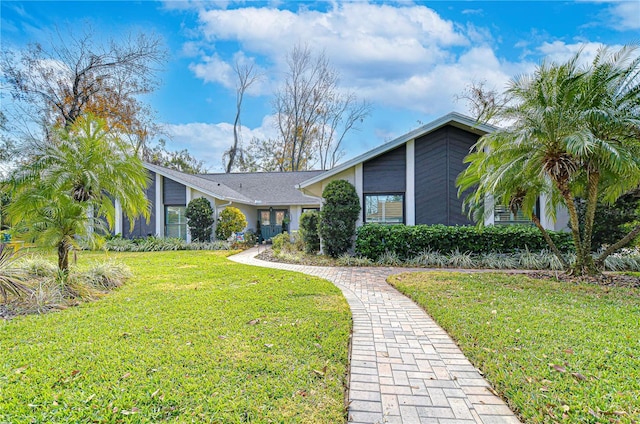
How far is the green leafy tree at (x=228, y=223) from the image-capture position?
1605cm

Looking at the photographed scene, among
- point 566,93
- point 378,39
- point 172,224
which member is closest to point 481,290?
point 566,93

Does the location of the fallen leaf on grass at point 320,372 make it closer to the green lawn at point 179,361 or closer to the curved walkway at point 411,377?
the green lawn at point 179,361

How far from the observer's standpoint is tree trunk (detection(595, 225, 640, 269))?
7062 millimetres

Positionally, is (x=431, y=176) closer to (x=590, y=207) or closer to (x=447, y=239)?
(x=447, y=239)

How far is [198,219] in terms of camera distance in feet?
52.0

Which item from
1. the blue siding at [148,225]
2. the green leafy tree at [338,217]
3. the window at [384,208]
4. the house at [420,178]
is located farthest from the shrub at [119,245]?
the window at [384,208]

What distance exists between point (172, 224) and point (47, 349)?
47.4ft

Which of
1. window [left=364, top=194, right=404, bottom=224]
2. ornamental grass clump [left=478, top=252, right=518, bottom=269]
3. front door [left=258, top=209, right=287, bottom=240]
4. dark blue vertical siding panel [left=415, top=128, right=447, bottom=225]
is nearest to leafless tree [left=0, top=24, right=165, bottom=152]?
front door [left=258, top=209, right=287, bottom=240]

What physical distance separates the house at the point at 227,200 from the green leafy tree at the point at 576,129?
876 centimetres

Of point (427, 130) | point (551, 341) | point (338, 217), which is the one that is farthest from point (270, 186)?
point (551, 341)

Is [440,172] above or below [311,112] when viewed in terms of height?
below

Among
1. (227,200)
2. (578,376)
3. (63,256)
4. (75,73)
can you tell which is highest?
(75,73)

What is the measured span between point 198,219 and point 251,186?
6.04 m

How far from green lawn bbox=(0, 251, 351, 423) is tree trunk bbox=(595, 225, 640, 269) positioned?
695 cm
